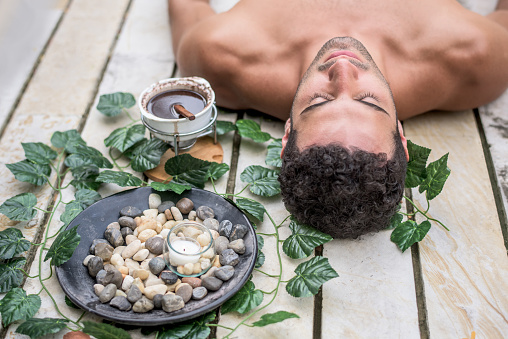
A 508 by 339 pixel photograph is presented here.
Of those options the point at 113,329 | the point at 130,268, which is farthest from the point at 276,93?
the point at 113,329

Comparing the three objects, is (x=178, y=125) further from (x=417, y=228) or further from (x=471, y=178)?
(x=471, y=178)

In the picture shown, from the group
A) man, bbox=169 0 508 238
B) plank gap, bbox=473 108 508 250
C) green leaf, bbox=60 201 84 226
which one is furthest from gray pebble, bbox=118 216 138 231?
plank gap, bbox=473 108 508 250

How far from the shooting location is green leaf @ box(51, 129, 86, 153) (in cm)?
162

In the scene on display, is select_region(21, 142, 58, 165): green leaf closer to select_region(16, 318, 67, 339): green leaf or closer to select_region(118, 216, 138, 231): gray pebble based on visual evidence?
select_region(118, 216, 138, 231): gray pebble

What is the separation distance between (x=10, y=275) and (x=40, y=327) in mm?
193

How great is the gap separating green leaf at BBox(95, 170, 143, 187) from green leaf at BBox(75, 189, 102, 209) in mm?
44

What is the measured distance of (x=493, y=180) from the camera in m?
1.58

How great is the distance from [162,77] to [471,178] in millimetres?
1086

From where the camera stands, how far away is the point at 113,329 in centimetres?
109

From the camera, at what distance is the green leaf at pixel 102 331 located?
1072mm

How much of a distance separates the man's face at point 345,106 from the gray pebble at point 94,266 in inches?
21.4

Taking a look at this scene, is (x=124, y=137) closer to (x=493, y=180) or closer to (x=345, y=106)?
(x=345, y=106)

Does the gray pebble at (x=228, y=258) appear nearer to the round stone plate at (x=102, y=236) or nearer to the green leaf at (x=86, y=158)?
the round stone plate at (x=102, y=236)

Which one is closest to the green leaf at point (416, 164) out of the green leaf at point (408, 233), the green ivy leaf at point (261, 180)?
the green leaf at point (408, 233)
